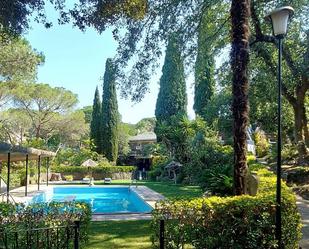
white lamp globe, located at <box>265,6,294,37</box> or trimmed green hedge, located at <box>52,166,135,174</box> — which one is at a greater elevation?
white lamp globe, located at <box>265,6,294,37</box>

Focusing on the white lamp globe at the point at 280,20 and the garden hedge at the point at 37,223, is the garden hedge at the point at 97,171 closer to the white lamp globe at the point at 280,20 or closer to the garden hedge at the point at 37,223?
the garden hedge at the point at 37,223

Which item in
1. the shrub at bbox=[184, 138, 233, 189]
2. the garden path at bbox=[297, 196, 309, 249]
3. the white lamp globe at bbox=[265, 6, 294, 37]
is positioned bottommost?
the garden path at bbox=[297, 196, 309, 249]

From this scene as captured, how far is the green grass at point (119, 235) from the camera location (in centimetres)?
858

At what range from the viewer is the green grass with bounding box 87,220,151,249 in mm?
8578

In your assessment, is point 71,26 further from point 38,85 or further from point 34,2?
point 38,85

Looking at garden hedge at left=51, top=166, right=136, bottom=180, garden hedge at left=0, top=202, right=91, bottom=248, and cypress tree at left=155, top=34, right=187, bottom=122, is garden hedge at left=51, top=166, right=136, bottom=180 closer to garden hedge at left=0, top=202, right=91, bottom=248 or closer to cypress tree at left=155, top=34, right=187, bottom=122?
cypress tree at left=155, top=34, right=187, bottom=122

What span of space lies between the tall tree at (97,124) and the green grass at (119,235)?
106 ft

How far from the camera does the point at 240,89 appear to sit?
345 inches

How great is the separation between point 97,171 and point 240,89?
29110 millimetres

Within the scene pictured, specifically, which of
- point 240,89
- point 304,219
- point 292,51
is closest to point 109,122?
point 292,51

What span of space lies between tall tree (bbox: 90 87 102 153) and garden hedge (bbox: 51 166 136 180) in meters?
7.19

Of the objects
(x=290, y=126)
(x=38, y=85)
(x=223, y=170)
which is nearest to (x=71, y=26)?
(x=223, y=170)

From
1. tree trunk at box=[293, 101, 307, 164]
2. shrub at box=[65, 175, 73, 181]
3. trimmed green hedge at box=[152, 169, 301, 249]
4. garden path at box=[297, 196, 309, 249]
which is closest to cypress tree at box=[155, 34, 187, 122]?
shrub at box=[65, 175, 73, 181]

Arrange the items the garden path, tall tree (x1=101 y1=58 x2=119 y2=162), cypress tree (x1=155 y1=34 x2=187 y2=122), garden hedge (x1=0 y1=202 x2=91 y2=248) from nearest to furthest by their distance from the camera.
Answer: garden hedge (x1=0 y1=202 x2=91 y2=248) < the garden path < cypress tree (x1=155 y1=34 x2=187 y2=122) < tall tree (x1=101 y1=58 x2=119 y2=162)
